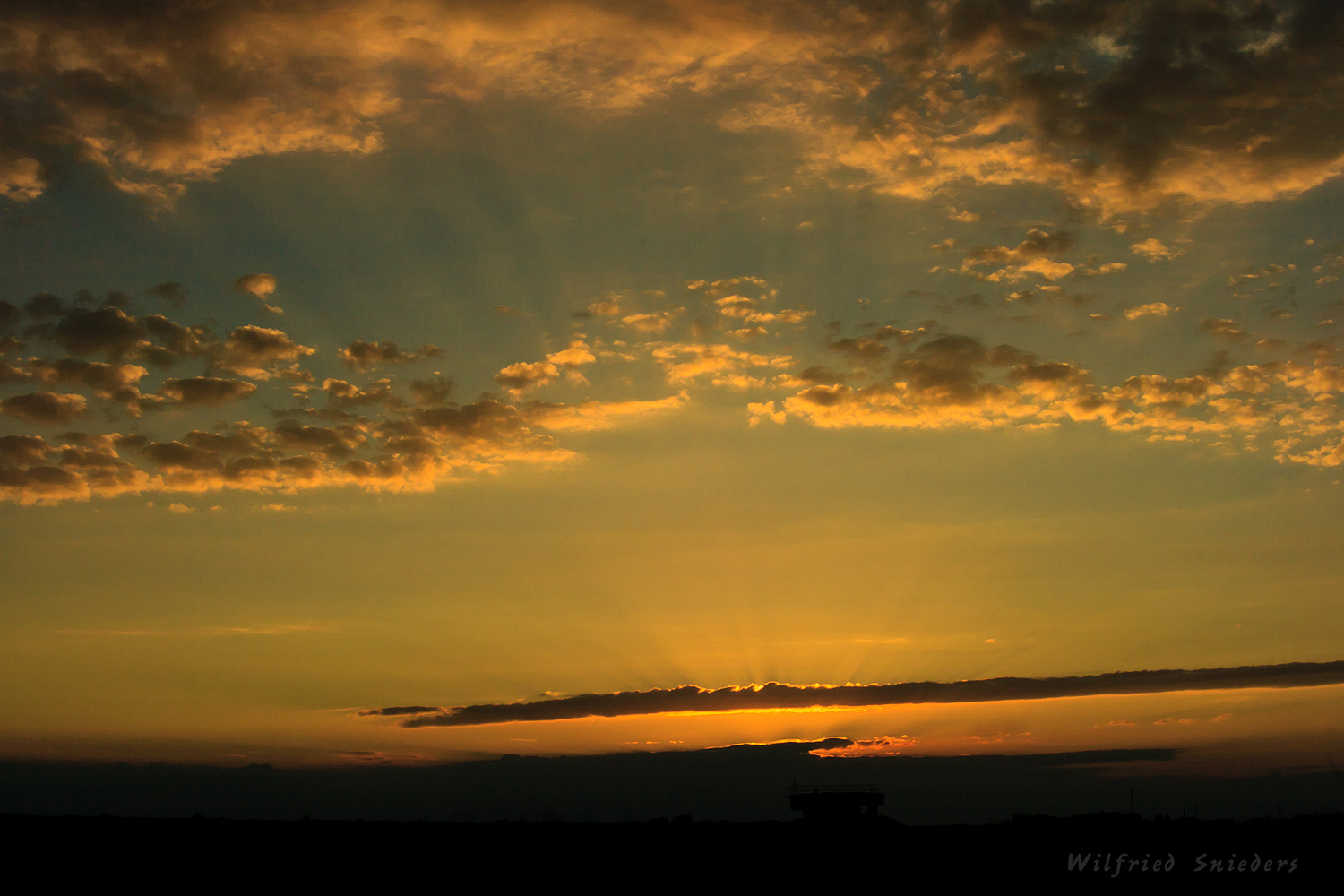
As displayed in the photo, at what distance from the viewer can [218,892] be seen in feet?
131

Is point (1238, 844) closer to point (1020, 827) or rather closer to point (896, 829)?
point (1020, 827)

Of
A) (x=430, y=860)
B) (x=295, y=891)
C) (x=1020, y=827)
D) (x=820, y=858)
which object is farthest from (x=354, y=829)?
(x=1020, y=827)

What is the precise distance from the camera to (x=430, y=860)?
47562 mm

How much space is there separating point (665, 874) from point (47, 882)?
25.3 metres

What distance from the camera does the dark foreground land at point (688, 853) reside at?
44250 mm

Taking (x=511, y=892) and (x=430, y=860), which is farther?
(x=430, y=860)

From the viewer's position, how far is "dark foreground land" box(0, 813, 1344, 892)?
4425cm

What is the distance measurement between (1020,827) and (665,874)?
29346mm

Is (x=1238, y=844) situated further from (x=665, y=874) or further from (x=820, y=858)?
(x=665, y=874)

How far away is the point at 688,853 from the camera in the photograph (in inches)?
1983

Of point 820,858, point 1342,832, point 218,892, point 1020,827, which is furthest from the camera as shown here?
point 1020,827

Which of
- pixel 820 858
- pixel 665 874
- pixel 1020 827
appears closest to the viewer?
pixel 665 874

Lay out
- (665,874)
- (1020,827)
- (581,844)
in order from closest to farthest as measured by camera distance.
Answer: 1. (665,874)
2. (581,844)
3. (1020,827)

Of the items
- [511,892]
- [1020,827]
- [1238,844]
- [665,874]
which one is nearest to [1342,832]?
[1238,844]
